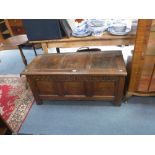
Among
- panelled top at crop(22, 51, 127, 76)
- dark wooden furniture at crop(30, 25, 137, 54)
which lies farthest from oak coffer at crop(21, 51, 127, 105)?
dark wooden furniture at crop(30, 25, 137, 54)

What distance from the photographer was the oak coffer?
1.59 meters

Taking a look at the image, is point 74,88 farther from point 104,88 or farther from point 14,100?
point 14,100

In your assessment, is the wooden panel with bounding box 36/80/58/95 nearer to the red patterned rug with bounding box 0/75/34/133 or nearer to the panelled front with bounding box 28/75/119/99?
the panelled front with bounding box 28/75/119/99

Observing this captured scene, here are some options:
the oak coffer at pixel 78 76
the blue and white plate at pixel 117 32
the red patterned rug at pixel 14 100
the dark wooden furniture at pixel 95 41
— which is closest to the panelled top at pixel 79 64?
the oak coffer at pixel 78 76

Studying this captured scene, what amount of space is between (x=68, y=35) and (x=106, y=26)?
495 mm

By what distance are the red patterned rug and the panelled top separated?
0.59 metres

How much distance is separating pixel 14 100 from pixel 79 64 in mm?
1140

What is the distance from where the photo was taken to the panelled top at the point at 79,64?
157 cm

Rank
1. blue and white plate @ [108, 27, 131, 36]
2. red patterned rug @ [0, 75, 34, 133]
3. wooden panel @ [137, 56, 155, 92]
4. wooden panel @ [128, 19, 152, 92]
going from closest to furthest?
wooden panel @ [128, 19, 152, 92], wooden panel @ [137, 56, 155, 92], blue and white plate @ [108, 27, 131, 36], red patterned rug @ [0, 75, 34, 133]

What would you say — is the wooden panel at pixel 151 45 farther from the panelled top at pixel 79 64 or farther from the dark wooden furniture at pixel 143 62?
the panelled top at pixel 79 64

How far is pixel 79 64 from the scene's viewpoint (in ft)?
5.62

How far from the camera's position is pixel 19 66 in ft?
10.0

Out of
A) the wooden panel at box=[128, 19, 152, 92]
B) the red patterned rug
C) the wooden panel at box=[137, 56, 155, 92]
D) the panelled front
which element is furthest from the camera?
the red patterned rug
